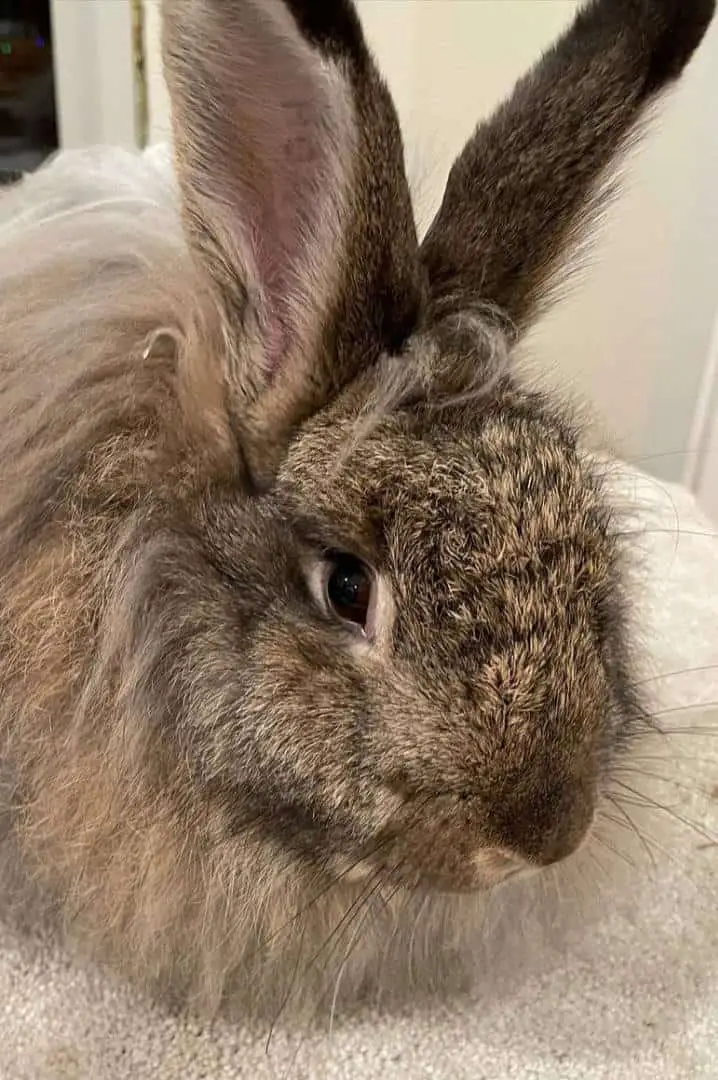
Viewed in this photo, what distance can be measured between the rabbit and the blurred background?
101cm

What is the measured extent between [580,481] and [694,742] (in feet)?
1.88

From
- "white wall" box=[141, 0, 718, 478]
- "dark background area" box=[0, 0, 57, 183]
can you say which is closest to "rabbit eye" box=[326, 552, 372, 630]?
"white wall" box=[141, 0, 718, 478]

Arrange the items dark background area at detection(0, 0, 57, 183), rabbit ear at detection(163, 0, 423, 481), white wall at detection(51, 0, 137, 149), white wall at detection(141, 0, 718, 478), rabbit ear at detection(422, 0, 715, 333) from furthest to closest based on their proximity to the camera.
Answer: dark background area at detection(0, 0, 57, 183), white wall at detection(51, 0, 137, 149), white wall at detection(141, 0, 718, 478), rabbit ear at detection(422, 0, 715, 333), rabbit ear at detection(163, 0, 423, 481)

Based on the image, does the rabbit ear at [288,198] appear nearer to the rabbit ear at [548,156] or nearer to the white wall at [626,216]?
the rabbit ear at [548,156]

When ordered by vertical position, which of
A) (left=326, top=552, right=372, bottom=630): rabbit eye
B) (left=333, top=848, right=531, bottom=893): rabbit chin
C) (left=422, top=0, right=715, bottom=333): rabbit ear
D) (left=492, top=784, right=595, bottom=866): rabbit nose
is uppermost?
→ (left=422, top=0, right=715, bottom=333): rabbit ear

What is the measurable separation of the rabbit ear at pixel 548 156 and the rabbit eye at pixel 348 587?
0.21 m

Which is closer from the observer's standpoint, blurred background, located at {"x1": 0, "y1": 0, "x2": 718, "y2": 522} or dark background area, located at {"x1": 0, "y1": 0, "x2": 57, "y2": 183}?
blurred background, located at {"x1": 0, "y1": 0, "x2": 718, "y2": 522}

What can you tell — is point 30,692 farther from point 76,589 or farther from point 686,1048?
point 686,1048

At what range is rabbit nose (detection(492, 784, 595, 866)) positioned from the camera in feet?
2.33

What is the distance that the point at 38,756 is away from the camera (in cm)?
86

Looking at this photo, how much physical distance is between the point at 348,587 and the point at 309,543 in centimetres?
4

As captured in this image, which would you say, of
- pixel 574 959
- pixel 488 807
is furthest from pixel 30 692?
pixel 574 959

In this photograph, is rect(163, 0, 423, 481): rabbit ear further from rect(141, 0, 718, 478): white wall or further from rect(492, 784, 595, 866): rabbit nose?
rect(141, 0, 718, 478): white wall

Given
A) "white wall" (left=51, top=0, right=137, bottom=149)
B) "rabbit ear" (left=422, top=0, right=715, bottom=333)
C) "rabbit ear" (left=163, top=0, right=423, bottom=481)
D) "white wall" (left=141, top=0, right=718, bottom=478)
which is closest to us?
"rabbit ear" (left=163, top=0, right=423, bottom=481)
